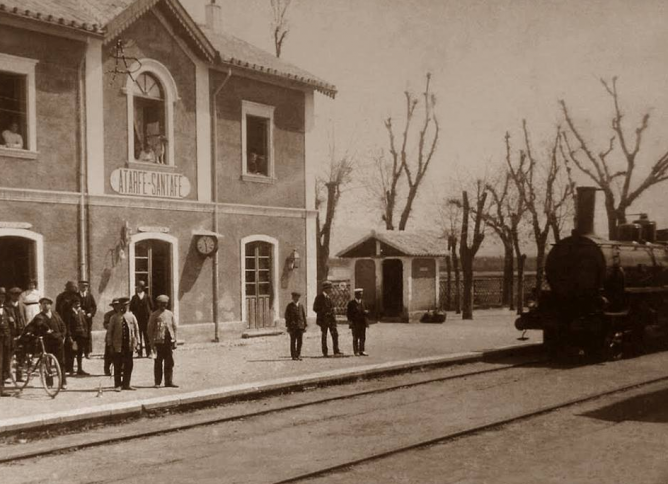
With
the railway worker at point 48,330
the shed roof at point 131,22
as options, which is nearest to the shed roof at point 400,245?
the shed roof at point 131,22

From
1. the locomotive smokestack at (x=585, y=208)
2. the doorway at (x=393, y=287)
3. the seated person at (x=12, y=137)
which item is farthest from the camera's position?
the doorway at (x=393, y=287)

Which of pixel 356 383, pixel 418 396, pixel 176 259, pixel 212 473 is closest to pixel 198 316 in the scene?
pixel 176 259

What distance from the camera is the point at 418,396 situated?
12125 mm

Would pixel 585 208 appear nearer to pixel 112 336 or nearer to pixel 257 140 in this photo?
pixel 257 140

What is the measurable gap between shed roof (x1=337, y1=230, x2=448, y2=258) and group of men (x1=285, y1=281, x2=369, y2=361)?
10.4 metres

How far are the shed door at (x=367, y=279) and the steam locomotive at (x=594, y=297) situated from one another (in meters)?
9.56

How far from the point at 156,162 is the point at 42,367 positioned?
778cm

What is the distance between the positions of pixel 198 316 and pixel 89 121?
5.30m

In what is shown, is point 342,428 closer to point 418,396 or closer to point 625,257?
point 418,396

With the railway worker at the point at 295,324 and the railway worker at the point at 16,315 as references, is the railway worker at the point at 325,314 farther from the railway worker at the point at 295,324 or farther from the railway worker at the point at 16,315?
the railway worker at the point at 16,315

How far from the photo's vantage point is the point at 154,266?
18531 mm

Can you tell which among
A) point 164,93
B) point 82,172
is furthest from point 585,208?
point 82,172

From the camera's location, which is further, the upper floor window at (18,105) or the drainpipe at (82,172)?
the drainpipe at (82,172)

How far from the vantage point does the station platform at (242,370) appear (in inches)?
415
